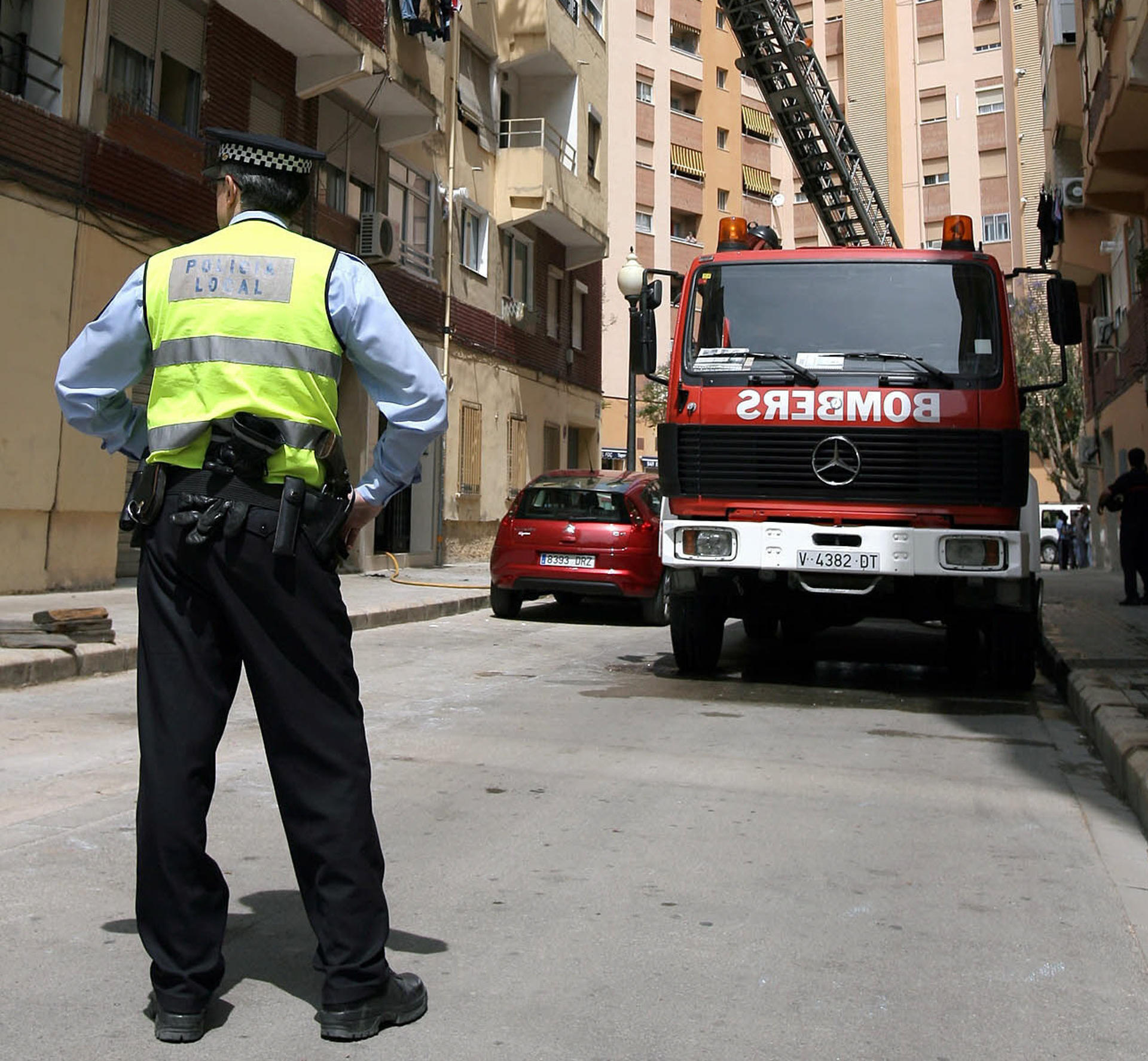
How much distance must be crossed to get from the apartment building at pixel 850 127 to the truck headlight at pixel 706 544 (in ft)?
121

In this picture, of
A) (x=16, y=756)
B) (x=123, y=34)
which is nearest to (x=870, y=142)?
(x=123, y=34)

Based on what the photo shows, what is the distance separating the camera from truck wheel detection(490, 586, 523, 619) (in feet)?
46.5

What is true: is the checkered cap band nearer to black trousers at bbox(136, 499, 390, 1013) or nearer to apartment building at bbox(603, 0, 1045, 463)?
black trousers at bbox(136, 499, 390, 1013)

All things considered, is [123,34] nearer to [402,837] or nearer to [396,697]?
[396,697]

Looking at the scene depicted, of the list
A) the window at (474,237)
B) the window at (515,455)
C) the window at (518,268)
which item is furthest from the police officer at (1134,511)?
the window at (518,268)

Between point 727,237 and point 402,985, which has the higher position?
point 727,237

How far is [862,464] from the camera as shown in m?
8.27

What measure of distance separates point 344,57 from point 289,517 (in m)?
16.2

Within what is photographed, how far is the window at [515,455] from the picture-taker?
25.6 metres

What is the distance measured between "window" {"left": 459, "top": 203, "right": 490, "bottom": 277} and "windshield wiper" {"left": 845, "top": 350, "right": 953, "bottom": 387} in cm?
1584

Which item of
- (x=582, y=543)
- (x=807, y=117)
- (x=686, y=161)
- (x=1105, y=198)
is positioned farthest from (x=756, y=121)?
(x=582, y=543)

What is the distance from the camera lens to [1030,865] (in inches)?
180

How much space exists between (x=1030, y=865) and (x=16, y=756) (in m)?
4.39

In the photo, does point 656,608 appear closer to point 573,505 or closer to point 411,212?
point 573,505
